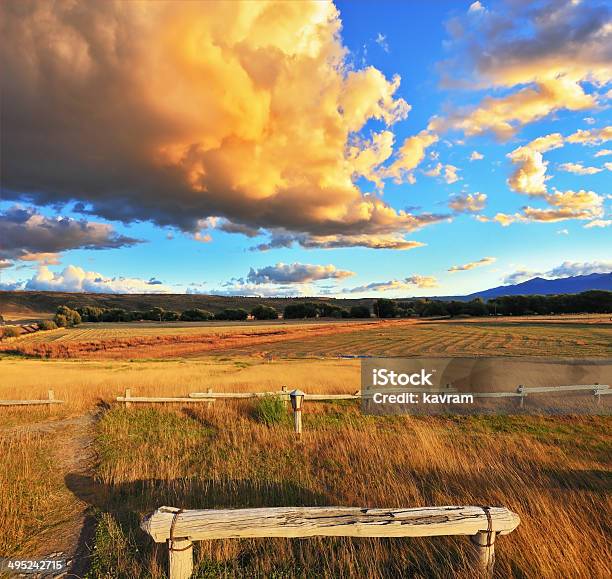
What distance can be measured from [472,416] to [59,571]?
44.8ft

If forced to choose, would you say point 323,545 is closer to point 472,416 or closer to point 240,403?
point 240,403

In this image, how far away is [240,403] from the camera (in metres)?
14.3

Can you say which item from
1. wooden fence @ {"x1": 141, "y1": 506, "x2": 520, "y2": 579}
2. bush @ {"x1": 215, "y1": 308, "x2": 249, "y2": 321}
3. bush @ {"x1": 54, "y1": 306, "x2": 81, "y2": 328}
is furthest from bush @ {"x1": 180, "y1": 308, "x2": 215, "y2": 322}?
wooden fence @ {"x1": 141, "y1": 506, "x2": 520, "y2": 579}

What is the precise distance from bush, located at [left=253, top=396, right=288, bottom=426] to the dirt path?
190 inches

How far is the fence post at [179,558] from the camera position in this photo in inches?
160

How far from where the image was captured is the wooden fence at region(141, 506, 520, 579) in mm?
3949

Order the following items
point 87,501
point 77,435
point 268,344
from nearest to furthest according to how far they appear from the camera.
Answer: point 87,501 → point 77,435 → point 268,344

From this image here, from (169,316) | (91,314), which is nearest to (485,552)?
(169,316)

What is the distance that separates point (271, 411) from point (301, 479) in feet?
16.2

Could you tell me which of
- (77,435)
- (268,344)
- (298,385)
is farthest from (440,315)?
(77,435)

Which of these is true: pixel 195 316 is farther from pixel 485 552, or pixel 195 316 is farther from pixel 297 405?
pixel 485 552

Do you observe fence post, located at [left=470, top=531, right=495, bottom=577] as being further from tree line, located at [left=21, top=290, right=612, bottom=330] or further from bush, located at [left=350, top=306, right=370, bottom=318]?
tree line, located at [left=21, top=290, right=612, bottom=330]

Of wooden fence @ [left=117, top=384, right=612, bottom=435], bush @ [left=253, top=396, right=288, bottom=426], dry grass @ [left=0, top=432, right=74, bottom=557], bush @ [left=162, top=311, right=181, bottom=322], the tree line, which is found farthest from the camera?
bush @ [left=162, top=311, right=181, bottom=322]

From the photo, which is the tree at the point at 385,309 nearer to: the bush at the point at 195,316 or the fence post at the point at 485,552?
the bush at the point at 195,316
